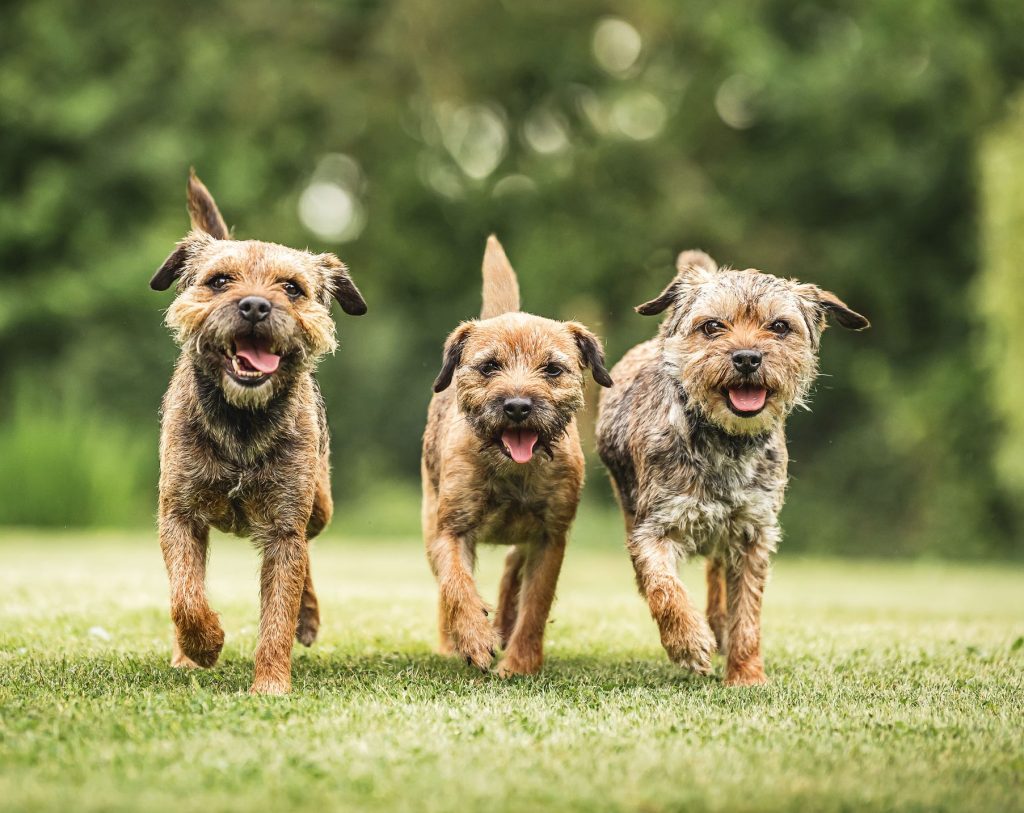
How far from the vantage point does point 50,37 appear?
25312mm

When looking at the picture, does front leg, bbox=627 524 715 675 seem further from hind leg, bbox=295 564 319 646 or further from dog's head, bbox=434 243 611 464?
hind leg, bbox=295 564 319 646

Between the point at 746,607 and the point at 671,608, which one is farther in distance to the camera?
the point at 746,607

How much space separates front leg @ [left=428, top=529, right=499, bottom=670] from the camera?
5.57 m

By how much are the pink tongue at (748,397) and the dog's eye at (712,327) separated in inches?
12.0

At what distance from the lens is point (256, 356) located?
17.0 ft

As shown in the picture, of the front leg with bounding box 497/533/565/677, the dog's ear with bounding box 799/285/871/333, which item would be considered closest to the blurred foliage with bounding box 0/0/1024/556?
the front leg with bounding box 497/533/565/677

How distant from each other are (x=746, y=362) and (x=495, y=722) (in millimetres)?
2068

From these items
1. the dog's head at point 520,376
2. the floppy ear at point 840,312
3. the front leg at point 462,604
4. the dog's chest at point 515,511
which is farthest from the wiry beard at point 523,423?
the floppy ear at point 840,312

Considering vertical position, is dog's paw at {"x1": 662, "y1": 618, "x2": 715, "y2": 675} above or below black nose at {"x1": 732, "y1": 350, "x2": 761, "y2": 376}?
below

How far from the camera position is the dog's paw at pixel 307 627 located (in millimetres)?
6348

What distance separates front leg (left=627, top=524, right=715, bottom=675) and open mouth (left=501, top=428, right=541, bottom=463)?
67cm

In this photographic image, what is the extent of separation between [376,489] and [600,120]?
9784 millimetres

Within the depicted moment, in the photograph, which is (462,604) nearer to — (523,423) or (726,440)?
(523,423)

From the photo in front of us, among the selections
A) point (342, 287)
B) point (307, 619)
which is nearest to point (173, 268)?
point (342, 287)
